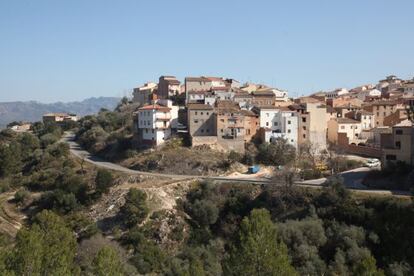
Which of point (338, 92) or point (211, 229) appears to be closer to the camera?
point (211, 229)

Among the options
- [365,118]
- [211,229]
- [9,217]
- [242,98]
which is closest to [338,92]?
[365,118]

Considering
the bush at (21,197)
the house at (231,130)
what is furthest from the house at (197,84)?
the bush at (21,197)

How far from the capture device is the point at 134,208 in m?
37.8

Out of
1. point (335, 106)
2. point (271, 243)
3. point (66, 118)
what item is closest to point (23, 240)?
point (271, 243)

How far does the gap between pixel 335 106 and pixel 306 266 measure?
3838cm

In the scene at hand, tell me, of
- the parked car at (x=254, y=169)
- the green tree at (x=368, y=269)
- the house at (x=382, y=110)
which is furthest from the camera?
the house at (x=382, y=110)

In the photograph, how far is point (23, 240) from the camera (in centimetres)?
2095

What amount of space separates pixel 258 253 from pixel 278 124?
35.0 meters

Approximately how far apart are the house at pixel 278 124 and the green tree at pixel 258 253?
103 ft

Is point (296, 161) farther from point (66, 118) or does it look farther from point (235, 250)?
point (66, 118)

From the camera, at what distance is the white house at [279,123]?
51594 millimetres

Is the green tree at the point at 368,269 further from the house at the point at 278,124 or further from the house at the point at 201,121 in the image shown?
the house at the point at 201,121

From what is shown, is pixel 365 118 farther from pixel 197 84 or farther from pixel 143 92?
pixel 143 92

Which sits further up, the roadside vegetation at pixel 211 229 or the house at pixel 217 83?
the house at pixel 217 83
